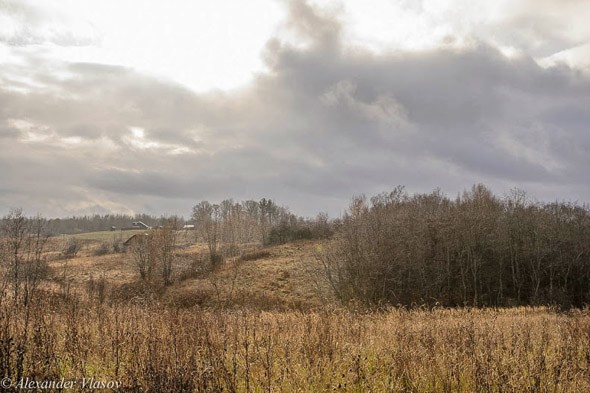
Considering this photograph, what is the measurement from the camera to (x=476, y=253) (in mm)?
47406

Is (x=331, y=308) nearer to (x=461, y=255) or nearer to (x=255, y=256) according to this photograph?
(x=461, y=255)

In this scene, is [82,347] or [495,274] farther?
[495,274]

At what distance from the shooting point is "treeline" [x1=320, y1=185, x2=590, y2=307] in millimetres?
40000

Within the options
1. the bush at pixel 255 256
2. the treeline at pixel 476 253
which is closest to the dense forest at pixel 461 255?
the treeline at pixel 476 253

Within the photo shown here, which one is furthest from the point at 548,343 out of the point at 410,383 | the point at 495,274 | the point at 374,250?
the point at 495,274

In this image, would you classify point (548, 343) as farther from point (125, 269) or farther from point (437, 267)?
point (125, 269)

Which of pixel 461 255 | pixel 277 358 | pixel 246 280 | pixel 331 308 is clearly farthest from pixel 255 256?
pixel 277 358

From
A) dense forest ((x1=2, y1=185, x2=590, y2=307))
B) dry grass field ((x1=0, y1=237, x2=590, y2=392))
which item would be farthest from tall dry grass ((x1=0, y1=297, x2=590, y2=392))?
dense forest ((x1=2, y1=185, x2=590, y2=307))

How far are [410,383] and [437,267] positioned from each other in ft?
133

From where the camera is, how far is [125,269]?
58969 millimetres

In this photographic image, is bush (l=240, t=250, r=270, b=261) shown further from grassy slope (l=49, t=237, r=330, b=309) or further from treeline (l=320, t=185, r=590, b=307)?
treeline (l=320, t=185, r=590, b=307)

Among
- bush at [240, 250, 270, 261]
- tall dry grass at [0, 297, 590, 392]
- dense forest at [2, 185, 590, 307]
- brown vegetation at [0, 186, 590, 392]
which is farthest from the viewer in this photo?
bush at [240, 250, 270, 261]

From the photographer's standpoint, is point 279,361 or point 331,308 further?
point 331,308

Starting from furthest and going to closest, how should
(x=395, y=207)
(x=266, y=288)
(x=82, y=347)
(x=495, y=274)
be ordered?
(x=395, y=207)
(x=495, y=274)
(x=266, y=288)
(x=82, y=347)
